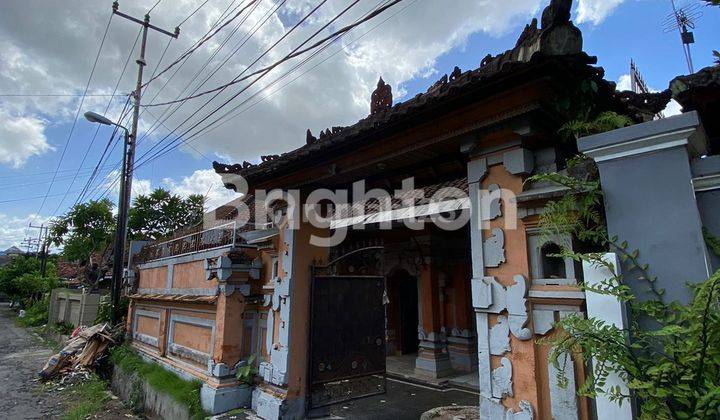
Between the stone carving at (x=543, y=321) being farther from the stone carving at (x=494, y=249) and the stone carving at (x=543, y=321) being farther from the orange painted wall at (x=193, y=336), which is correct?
the orange painted wall at (x=193, y=336)

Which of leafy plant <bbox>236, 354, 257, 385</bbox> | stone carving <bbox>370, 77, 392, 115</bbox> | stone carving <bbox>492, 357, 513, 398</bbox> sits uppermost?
stone carving <bbox>370, 77, 392, 115</bbox>

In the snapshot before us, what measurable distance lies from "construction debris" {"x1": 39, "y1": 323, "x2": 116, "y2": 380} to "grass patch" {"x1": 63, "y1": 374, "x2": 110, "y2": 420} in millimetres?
539

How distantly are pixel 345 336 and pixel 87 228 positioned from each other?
2351 centimetres

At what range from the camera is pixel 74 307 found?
1905cm

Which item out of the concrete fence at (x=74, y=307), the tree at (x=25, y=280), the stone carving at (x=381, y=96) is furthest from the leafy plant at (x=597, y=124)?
the tree at (x=25, y=280)

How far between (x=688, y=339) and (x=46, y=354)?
20.9 m

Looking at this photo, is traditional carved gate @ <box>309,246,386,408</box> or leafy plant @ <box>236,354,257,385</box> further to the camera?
leafy plant @ <box>236,354,257,385</box>

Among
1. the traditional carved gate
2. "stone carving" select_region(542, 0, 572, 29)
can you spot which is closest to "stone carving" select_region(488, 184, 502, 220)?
"stone carving" select_region(542, 0, 572, 29)

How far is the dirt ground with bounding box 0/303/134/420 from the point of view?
8844 millimetres

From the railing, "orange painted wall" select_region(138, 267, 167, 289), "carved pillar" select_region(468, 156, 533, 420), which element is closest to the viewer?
"carved pillar" select_region(468, 156, 533, 420)

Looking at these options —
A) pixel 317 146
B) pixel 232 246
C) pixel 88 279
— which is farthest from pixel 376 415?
pixel 88 279

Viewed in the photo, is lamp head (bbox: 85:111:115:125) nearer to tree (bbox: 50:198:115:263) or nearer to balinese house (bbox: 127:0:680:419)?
balinese house (bbox: 127:0:680:419)

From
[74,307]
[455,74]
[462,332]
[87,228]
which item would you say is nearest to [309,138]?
[455,74]

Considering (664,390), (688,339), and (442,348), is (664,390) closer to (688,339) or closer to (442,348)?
(688,339)
